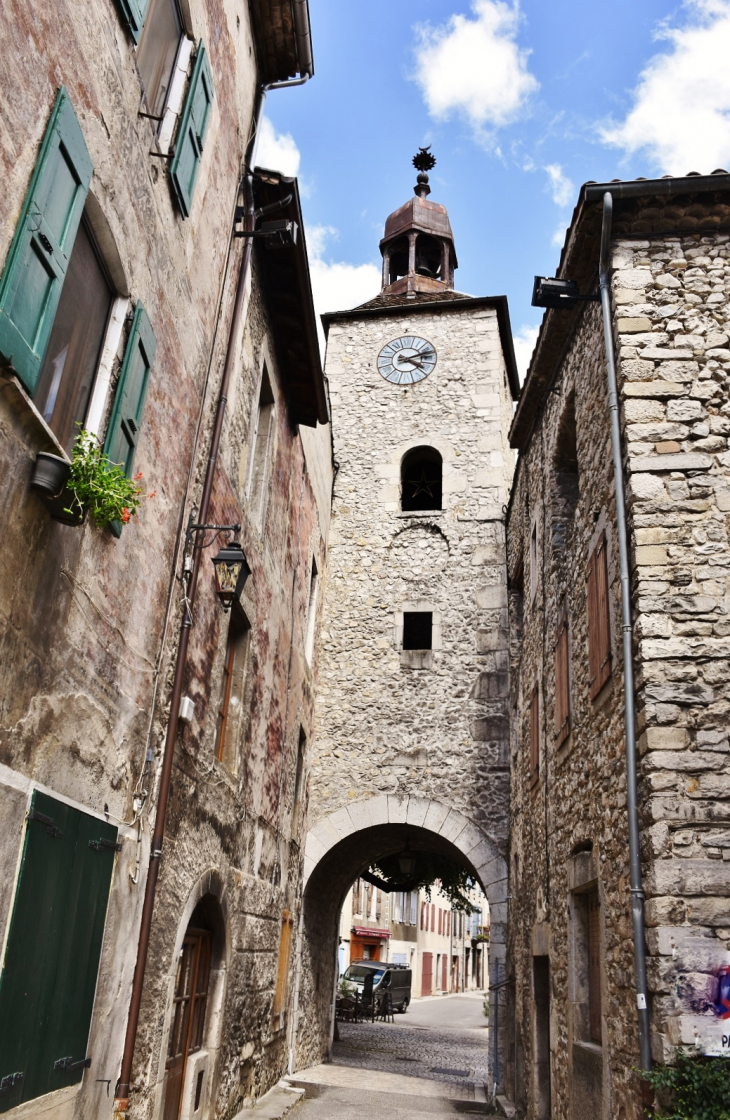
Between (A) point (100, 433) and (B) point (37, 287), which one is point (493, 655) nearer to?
(A) point (100, 433)

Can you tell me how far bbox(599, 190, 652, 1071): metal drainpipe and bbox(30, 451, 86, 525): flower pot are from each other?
3128 millimetres

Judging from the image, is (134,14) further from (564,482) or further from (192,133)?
(564,482)

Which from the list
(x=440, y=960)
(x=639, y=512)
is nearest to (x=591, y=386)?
(x=639, y=512)

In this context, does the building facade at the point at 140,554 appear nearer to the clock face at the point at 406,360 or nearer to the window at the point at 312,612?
the window at the point at 312,612

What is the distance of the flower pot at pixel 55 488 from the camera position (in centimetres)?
326

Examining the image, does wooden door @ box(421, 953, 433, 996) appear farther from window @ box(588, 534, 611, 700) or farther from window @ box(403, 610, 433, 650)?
window @ box(588, 534, 611, 700)

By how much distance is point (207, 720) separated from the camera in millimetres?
6227

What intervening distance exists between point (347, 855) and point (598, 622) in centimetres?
812

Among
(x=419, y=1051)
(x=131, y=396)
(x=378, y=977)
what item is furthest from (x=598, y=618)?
(x=378, y=977)

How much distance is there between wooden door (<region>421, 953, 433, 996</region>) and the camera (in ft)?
120

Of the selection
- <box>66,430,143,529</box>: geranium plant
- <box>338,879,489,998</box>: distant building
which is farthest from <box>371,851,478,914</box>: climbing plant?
<box>66,430,143,529</box>: geranium plant

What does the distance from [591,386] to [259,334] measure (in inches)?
115

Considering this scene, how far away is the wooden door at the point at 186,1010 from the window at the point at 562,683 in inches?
123

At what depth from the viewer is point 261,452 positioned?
27.7 ft
